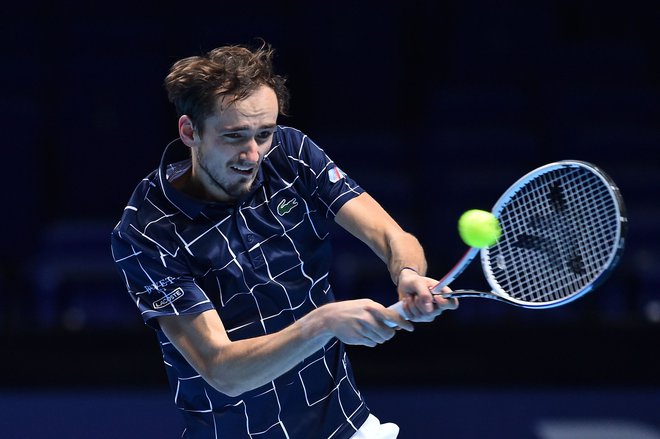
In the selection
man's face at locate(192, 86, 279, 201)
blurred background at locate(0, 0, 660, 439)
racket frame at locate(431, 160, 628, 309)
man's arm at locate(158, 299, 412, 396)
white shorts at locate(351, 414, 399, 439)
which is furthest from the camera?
blurred background at locate(0, 0, 660, 439)

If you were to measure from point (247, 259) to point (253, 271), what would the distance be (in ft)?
0.12

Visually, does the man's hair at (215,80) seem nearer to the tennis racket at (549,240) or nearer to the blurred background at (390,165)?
the tennis racket at (549,240)

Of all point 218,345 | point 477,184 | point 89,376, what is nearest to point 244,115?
point 218,345

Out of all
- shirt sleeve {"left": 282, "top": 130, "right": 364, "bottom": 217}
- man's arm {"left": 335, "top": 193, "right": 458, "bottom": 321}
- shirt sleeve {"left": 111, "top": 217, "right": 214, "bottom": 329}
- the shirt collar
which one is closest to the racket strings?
man's arm {"left": 335, "top": 193, "right": 458, "bottom": 321}

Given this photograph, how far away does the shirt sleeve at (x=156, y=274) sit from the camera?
2631 mm

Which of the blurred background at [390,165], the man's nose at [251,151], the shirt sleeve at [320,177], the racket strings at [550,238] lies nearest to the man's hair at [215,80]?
the man's nose at [251,151]

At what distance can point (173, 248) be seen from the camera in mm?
2688

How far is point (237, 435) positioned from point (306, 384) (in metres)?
0.23

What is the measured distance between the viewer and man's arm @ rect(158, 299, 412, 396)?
236cm

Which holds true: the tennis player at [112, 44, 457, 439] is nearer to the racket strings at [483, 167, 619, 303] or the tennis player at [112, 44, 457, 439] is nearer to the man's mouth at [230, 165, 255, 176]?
the man's mouth at [230, 165, 255, 176]

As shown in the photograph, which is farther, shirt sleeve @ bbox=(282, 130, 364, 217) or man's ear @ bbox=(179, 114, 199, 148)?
shirt sleeve @ bbox=(282, 130, 364, 217)

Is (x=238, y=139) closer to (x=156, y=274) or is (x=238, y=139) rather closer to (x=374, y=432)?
(x=156, y=274)

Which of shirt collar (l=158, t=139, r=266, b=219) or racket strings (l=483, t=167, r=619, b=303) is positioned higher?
shirt collar (l=158, t=139, r=266, b=219)

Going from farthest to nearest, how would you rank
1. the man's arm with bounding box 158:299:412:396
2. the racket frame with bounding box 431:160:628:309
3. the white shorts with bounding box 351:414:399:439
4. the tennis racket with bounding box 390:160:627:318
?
1. the white shorts with bounding box 351:414:399:439
2. the tennis racket with bounding box 390:160:627:318
3. the racket frame with bounding box 431:160:628:309
4. the man's arm with bounding box 158:299:412:396
